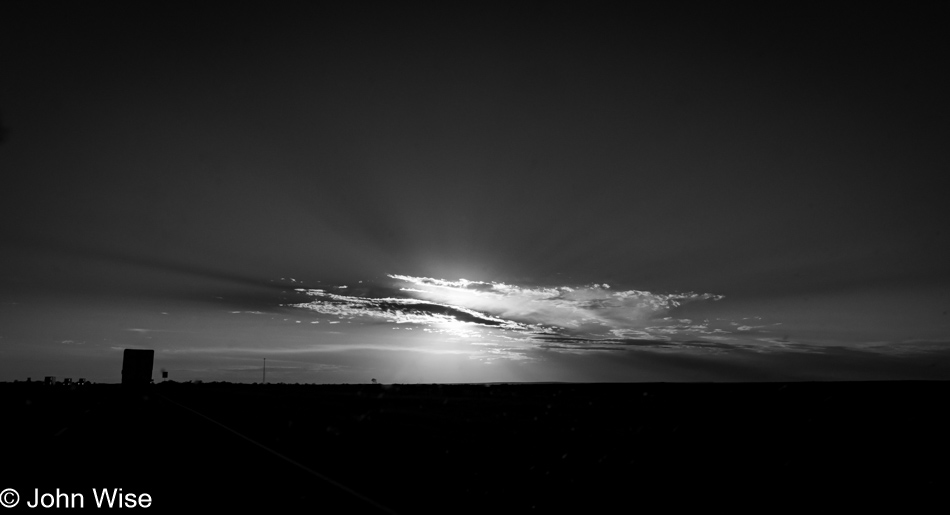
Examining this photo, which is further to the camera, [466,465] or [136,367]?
[136,367]

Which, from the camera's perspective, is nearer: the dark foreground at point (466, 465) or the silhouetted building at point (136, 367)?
the dark foreground at point (466, 465)

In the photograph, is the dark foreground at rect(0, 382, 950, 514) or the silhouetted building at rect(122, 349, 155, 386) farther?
the silhouetted building at rect(122, 349, 155, 386)

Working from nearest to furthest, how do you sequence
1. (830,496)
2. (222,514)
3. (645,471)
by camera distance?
(222,514)
(830,496)
(645,471)

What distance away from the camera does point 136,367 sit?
58406 mm

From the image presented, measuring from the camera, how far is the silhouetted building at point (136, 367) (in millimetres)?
58250

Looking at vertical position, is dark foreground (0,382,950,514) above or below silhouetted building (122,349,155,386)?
below

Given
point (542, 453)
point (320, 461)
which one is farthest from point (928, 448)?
point (320, 461)

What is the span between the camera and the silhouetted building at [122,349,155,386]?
2293 inches

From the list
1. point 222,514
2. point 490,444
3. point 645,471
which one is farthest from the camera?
point 490,444

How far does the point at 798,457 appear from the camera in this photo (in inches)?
782

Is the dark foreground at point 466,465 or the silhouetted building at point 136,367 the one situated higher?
the silhouetted building at point 136,367

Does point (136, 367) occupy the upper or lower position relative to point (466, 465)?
upper

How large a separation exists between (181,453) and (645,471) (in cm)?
1161

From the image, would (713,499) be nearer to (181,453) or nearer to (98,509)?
(98,509)
